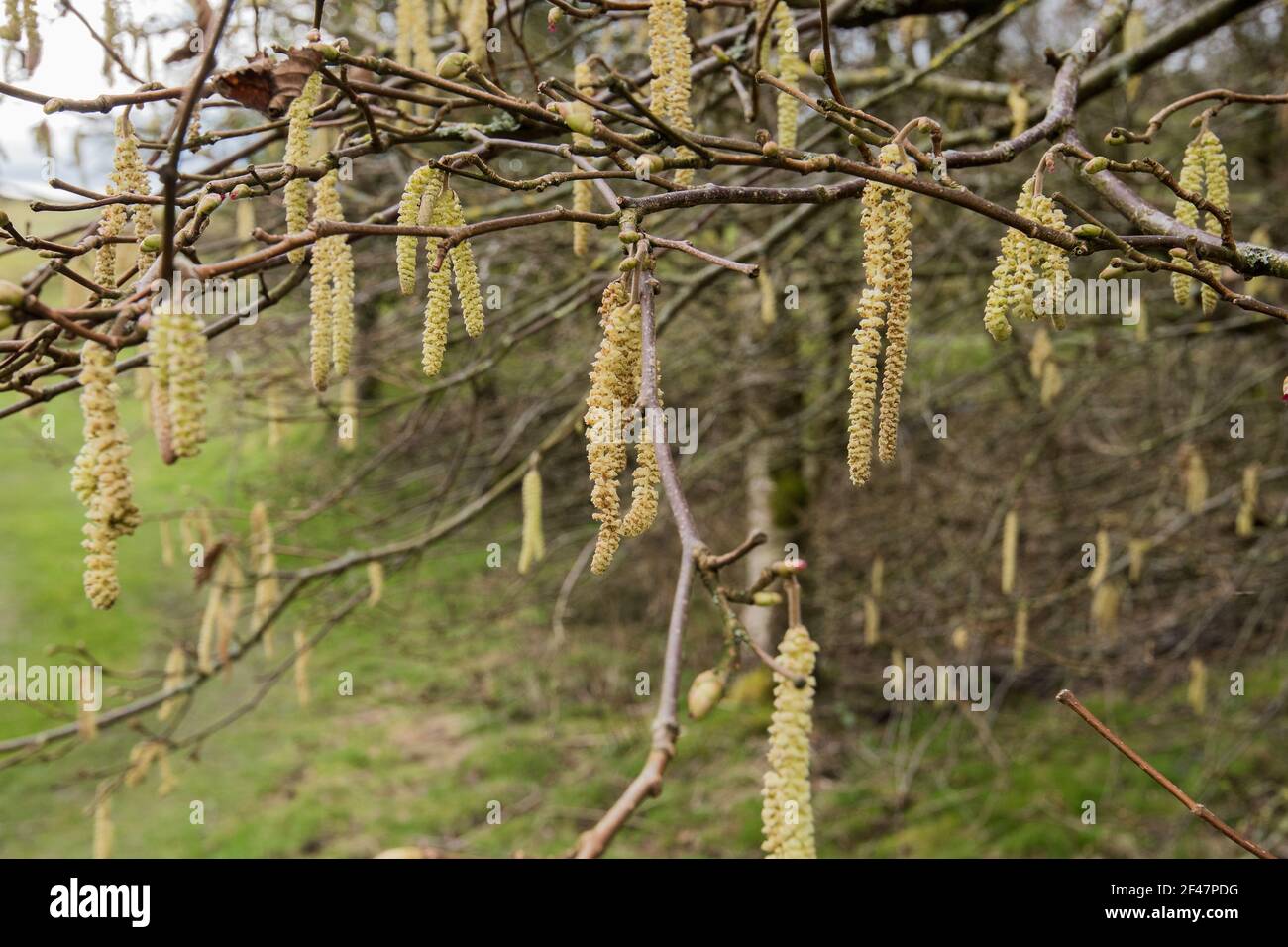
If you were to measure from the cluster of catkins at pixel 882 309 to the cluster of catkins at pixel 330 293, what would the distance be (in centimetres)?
72

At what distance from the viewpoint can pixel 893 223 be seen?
50.9 inches

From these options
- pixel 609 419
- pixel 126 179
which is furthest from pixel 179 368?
pixel 126 179

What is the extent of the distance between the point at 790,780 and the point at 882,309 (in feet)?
1.88

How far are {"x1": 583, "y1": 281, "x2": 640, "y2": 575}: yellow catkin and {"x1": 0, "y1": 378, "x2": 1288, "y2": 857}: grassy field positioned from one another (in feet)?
12.9

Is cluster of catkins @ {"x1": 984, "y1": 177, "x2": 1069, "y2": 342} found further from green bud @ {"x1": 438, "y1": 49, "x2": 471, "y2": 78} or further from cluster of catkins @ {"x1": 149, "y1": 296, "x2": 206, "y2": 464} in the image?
cluster of catkins @ {"x1": 149, "y1": 296, "x2": 206, "y2": 464}

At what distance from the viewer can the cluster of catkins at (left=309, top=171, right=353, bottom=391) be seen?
4.92 ft

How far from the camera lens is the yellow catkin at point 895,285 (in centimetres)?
129

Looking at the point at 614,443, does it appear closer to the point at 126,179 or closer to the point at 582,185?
the point at 126,179

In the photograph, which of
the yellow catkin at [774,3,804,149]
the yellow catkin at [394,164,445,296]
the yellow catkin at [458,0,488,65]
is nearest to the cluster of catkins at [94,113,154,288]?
the yellow catkin at [394,164,445,296]

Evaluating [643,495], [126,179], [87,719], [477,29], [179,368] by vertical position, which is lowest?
[87,719]

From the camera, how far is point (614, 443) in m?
1.14
